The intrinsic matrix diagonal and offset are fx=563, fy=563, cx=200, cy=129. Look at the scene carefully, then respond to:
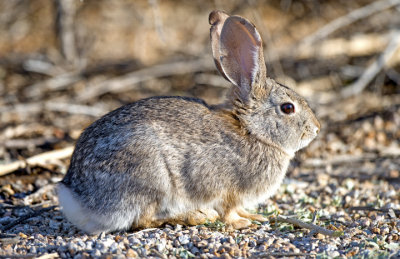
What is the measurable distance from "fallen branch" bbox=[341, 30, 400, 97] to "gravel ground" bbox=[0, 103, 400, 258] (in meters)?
1.43

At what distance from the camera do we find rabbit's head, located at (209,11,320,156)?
472 centimetres

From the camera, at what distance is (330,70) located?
9828mm

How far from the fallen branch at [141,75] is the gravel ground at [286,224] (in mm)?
2678

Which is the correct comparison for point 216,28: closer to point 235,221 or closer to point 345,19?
point 235,221

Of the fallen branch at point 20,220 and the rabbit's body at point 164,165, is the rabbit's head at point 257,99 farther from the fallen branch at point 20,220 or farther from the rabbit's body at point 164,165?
the fallen branch at point 20,220

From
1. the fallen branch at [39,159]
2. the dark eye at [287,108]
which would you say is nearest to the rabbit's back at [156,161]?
the dark eye at [287,108]

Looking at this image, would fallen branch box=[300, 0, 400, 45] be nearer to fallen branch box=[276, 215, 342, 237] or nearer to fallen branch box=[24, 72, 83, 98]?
fallen branch box=[24, 72, 83, 98]

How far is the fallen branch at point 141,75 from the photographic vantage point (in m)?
8.88

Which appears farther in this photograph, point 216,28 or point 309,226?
point 216,28

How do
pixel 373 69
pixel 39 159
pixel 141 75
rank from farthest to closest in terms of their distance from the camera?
pixel 141 75 < pixel 373 69 < pixel 39 159

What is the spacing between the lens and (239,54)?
4.73m

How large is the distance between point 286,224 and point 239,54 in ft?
4.90

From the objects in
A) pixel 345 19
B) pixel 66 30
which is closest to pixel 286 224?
pixel 345 19

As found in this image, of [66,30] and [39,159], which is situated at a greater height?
[66,30]
